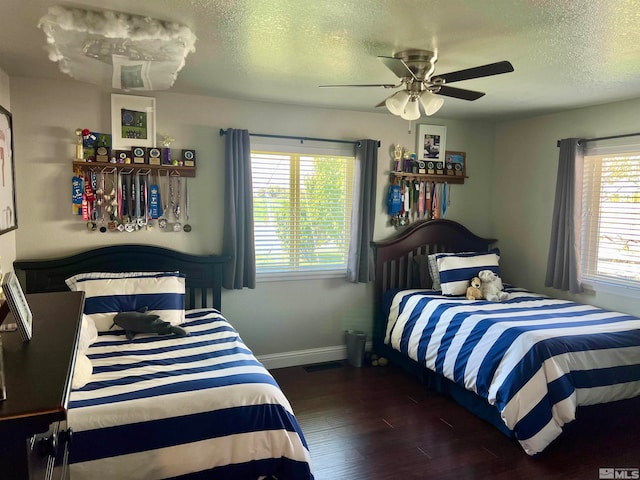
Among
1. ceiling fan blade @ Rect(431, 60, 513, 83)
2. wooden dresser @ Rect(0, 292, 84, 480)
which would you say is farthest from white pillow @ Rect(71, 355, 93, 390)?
ceiling fan blade @ Rect(431, 60, 513, 83)

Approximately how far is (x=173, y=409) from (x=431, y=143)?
3466 mm

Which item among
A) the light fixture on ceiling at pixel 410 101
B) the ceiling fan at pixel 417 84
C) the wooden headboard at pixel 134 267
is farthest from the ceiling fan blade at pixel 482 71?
the wooden headboard at pixel 134 267

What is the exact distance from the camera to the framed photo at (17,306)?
50.0 inches

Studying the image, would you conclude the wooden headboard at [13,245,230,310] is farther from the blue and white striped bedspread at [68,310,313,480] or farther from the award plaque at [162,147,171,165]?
the blue and white striped bedspread at [68,310,313,480]

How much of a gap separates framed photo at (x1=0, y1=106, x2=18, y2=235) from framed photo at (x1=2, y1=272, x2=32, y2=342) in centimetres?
164

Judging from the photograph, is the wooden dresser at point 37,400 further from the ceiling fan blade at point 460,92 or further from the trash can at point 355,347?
the trash can at point 355,347

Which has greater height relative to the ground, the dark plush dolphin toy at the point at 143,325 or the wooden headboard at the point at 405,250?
the wooden headboard at the point at 405,250

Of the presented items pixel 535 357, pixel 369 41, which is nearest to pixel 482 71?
Answer: pixel 369 41

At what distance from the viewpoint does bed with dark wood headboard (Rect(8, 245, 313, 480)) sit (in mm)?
1819

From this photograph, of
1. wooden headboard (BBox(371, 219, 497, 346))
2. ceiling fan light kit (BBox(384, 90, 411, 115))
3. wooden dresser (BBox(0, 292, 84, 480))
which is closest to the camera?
wooden dresser (BBox(0, 292, 84, 480))

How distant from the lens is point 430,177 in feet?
14.5

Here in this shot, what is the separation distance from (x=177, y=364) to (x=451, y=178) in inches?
127

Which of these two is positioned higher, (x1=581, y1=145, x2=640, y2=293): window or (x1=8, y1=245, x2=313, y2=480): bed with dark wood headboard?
(x1=581, y1=145, x2=640, y2=293): window

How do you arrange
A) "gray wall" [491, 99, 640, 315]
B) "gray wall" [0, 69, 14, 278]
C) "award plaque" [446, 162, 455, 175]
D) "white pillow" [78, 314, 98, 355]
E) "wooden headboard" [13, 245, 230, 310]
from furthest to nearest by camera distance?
"award plaque" [446, 162, 455, 175], "gray wall" [491, 99, 640, 315], "wooden headboard" [13, 245, 230, 310], "gray wall" [0, 69, 14, 278], "white pillow" [78, 314, 98, 355]
